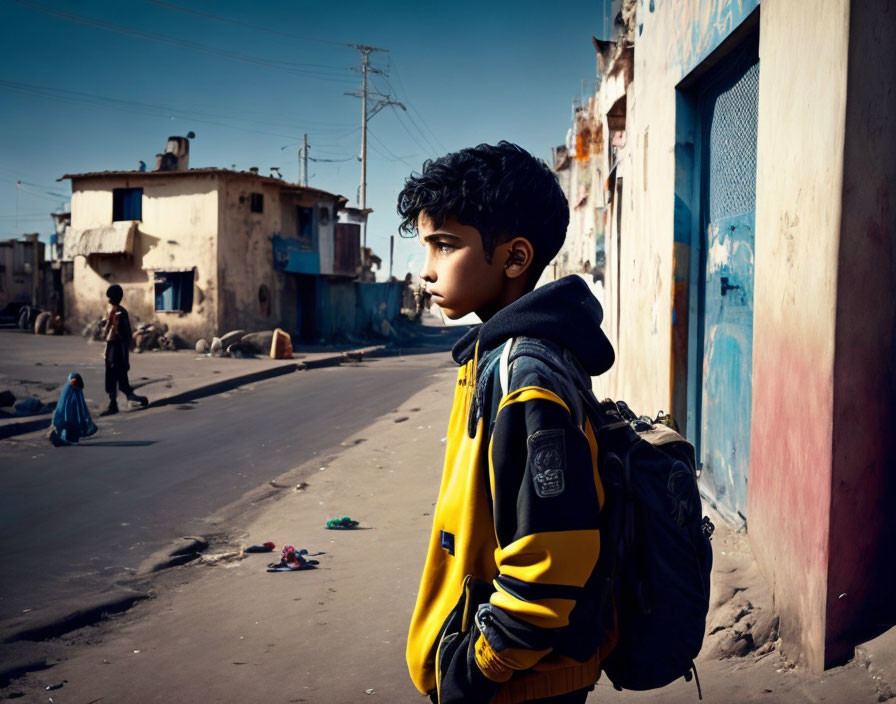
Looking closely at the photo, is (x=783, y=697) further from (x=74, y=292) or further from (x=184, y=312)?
(x=74, y=292)

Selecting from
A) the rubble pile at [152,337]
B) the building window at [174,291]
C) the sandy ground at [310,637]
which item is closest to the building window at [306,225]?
the building window at [174,291]

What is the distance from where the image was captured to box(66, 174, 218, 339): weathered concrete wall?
27641mm

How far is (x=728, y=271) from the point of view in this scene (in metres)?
4.71

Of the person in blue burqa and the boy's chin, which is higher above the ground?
the boy's chin

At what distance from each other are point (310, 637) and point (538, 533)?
302cm

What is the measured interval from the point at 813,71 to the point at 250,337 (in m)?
23.7

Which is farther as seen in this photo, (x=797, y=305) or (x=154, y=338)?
(x=154, y=338)

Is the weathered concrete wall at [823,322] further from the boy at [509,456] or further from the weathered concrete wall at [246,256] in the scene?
the weathered concrete wall at [246,256]

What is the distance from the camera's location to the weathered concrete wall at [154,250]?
27.6 meters

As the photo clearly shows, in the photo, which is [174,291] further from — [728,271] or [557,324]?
[557,324]

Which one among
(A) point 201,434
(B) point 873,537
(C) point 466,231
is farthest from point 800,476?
(A) point 201,434

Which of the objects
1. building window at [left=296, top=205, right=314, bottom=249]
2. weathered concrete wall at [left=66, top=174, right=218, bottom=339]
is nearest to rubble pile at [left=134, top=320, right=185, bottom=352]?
weathered concrete wall at [left=66, top=174, right=218, bottom=339]

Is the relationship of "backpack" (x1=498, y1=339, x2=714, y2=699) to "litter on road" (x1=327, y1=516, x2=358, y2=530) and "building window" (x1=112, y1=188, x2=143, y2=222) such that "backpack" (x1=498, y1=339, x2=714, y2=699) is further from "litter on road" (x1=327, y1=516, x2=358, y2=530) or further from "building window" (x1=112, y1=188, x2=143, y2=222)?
"building window" (x1=112, y1=188, x2=143, y2=222)

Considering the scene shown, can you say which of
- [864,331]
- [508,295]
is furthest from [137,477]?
[508,295]
